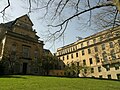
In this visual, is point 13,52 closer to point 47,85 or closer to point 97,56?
point 47,85

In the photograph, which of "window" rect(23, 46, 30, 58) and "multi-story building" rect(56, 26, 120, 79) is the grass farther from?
"multi-story building" rect(56, 26, 120, 79)

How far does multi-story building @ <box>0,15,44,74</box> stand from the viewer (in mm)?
30597

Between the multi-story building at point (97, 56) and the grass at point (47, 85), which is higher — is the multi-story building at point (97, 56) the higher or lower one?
the higher one

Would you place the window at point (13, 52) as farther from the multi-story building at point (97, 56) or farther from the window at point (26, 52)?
the multi-story building at point (97, 56)

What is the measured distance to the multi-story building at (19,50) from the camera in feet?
100

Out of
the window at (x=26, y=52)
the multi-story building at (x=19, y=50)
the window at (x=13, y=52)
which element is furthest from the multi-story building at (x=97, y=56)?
the window at (x=13, y=52)

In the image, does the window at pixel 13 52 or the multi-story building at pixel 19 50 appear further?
the window at pixel 13 52

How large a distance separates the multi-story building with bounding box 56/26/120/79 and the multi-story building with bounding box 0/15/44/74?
12.7 m

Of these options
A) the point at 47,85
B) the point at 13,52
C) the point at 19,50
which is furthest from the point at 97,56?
the point at 47,85

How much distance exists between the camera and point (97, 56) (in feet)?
158

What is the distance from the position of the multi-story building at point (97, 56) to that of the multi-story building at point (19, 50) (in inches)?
498

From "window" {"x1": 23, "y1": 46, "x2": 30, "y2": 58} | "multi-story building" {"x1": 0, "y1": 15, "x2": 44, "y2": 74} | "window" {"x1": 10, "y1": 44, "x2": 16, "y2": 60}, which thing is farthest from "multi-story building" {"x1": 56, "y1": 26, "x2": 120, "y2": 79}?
"window" {"x1": 10, "y1": 44, "x2": 16, "y2": 60}

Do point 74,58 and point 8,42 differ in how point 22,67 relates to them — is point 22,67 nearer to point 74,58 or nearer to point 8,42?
point 8,42

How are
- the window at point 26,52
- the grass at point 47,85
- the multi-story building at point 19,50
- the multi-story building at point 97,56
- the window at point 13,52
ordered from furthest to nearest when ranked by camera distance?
the multi-story building at point 97,56 < the window at point 26,52 < the window at point 13,52 < the multi-story building at point 19,50 < the grass at point 47,85
